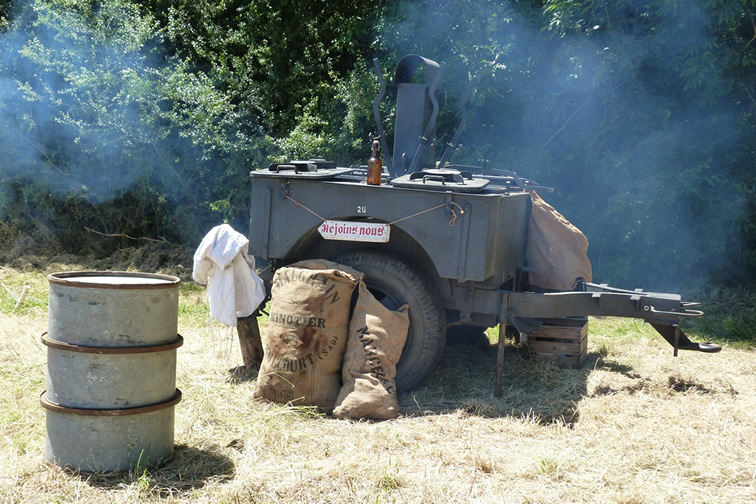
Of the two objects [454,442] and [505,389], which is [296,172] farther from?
[454,442]

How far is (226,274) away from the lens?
5551 millimetres

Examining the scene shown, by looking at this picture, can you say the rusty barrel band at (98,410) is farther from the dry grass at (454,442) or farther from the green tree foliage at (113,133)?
the green tree foliage at (113,133)

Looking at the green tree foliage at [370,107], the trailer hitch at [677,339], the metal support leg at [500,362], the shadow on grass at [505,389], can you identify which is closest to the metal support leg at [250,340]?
the shadow on grass at [505,389]

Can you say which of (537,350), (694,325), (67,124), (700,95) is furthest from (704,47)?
(67,124)

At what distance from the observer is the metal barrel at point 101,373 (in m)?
3.80

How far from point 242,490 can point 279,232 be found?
232 cm

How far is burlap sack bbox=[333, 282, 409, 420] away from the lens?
16.0 feet

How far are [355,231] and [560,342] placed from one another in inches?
78.7

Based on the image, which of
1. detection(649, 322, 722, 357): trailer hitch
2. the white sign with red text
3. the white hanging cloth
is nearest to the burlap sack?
the white sign with red text

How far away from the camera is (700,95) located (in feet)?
30.0

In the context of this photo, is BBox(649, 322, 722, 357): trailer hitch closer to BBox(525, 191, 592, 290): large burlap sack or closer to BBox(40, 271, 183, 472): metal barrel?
BBox(525, 191, 592, 290): large burlap sack

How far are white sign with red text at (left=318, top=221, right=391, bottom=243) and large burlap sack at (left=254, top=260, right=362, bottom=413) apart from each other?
40 cm

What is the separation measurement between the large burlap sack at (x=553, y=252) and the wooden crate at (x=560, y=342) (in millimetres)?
313

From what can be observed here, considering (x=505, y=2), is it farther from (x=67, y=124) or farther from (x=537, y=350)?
(x=67, y=124)
